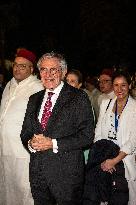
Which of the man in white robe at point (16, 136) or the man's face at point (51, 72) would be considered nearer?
the man's face at point (51, 72)

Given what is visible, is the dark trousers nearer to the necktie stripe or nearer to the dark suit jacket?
the dark suit jacket

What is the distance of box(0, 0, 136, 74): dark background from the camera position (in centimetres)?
2234

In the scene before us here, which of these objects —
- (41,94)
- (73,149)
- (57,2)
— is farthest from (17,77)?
(57,2)

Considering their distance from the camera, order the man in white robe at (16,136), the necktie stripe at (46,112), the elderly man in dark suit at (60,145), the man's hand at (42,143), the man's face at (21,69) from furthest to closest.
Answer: the man's face at (21,69), the man in white robe at (16,136), the necktie stripe at (46,112), the elderly man in dark suit at (60,145), the man's hand at (42,143)

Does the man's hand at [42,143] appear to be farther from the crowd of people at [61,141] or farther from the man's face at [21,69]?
the man's face at [21,69]

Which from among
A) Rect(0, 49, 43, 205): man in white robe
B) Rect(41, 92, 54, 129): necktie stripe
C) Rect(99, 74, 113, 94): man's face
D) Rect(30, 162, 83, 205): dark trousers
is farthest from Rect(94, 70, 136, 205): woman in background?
Rect(99, 74, 113, 94): man's face

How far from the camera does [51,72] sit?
4574 mm

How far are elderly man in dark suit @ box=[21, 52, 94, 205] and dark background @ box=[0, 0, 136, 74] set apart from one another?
17.5 metres

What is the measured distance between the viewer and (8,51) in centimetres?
2217

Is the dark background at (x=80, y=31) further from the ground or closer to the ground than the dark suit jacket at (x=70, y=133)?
further from the ground

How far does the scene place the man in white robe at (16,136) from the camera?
5910 millimetres

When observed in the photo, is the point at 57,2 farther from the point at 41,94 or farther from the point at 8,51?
the point at 41,94

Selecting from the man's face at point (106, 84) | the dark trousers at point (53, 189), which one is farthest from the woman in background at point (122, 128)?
the man's face at point (106, 84)

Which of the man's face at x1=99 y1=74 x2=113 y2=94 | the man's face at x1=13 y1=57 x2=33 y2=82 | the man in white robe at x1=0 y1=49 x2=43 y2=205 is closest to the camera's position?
the man in white robe at x1=0 y1=49 x2=43 y2=205
